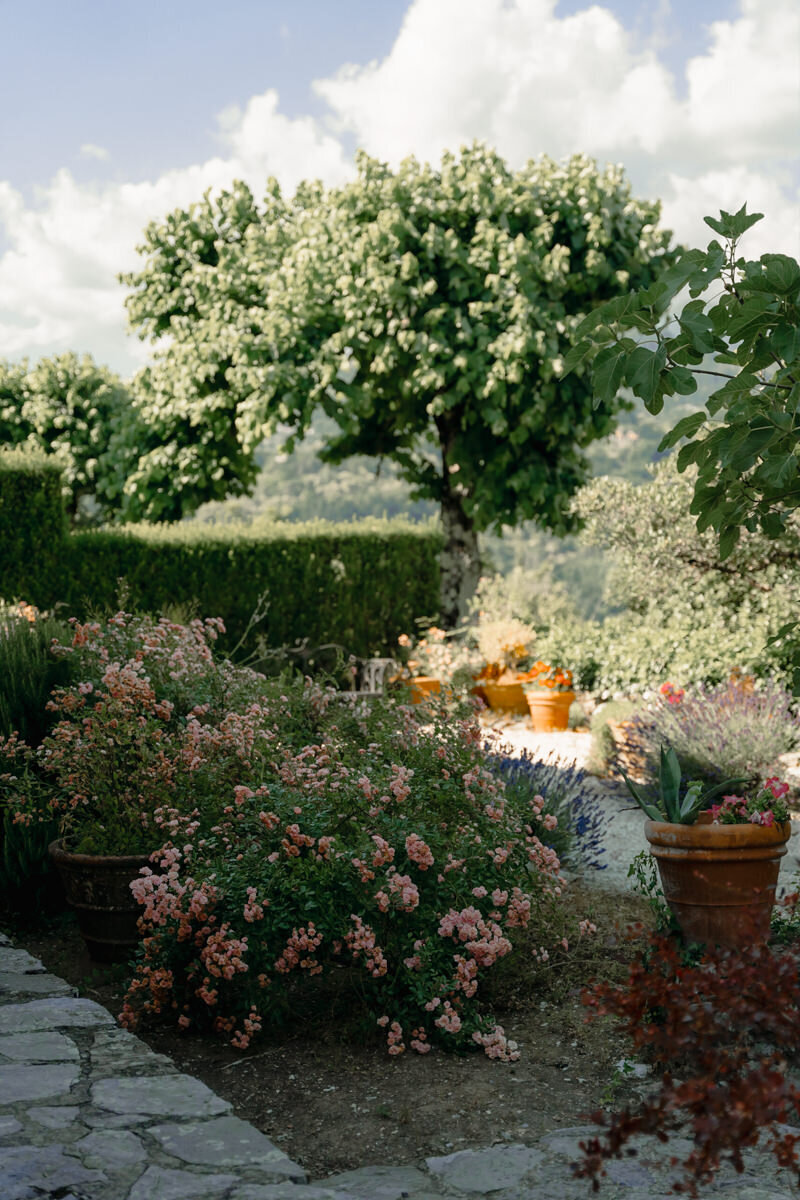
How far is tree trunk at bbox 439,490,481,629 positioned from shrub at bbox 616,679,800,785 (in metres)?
5.70

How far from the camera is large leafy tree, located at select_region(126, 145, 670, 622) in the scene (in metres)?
10.6

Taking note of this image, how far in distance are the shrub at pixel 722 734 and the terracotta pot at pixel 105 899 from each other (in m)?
3.10

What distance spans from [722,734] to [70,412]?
12641 millimetres

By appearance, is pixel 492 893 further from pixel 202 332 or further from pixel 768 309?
pixel 202 332

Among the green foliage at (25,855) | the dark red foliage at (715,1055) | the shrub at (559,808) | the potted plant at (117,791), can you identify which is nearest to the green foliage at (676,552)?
the shrub at (559,808)

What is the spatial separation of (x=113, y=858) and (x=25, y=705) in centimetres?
131

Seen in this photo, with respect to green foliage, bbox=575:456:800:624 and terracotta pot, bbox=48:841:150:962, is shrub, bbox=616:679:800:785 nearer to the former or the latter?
green foliage, bbox=575:456:800:624

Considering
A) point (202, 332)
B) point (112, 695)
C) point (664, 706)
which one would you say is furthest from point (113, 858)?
point (202, 332)

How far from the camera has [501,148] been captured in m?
11.6

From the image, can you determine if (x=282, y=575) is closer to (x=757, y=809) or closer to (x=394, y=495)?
(x=757, y=809)

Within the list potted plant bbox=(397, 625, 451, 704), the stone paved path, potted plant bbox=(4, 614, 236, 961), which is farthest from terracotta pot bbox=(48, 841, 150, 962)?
potted plant bbox=(397, 625, 451, 704)

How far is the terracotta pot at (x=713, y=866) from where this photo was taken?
331cm

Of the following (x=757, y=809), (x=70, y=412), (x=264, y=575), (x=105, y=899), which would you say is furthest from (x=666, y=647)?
(x=70, y=412)

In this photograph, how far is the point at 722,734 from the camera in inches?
234
